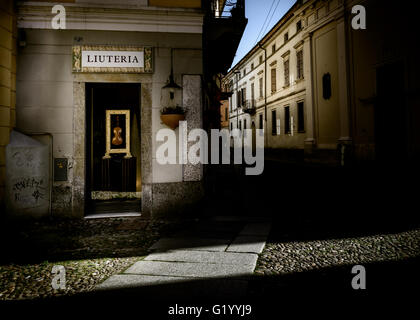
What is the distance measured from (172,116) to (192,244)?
2800 millimetres

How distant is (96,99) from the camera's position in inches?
305

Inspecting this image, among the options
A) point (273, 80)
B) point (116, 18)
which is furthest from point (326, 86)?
point (116, 18)

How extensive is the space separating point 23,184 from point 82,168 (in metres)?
1.14

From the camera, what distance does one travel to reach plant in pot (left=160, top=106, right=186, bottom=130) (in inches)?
225

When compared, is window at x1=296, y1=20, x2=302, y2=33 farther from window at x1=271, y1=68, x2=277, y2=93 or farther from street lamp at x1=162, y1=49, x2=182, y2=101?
street lamp at x1=162, y1=49, x2=182, y2=101

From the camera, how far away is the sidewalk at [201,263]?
2.69 metres

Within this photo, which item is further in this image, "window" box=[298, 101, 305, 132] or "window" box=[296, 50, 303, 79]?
"window" box=[298, 101, 305, 132]

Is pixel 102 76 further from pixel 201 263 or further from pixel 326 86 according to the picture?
pixel 326 86

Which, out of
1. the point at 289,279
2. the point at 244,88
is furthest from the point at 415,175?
the point at 244,88

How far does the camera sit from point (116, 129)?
7.81 m

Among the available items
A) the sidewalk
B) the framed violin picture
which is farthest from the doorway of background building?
the sidewalk

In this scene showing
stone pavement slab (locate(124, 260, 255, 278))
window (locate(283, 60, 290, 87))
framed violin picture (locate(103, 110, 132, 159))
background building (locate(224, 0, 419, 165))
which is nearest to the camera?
stone pavement slab (locate(124, 260, 255, 278))

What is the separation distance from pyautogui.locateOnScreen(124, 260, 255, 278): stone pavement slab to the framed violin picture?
17.0 ft

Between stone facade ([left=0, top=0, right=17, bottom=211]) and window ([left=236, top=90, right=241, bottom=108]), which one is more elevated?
window ([left=236, top=90, right=241, bottom=108])
